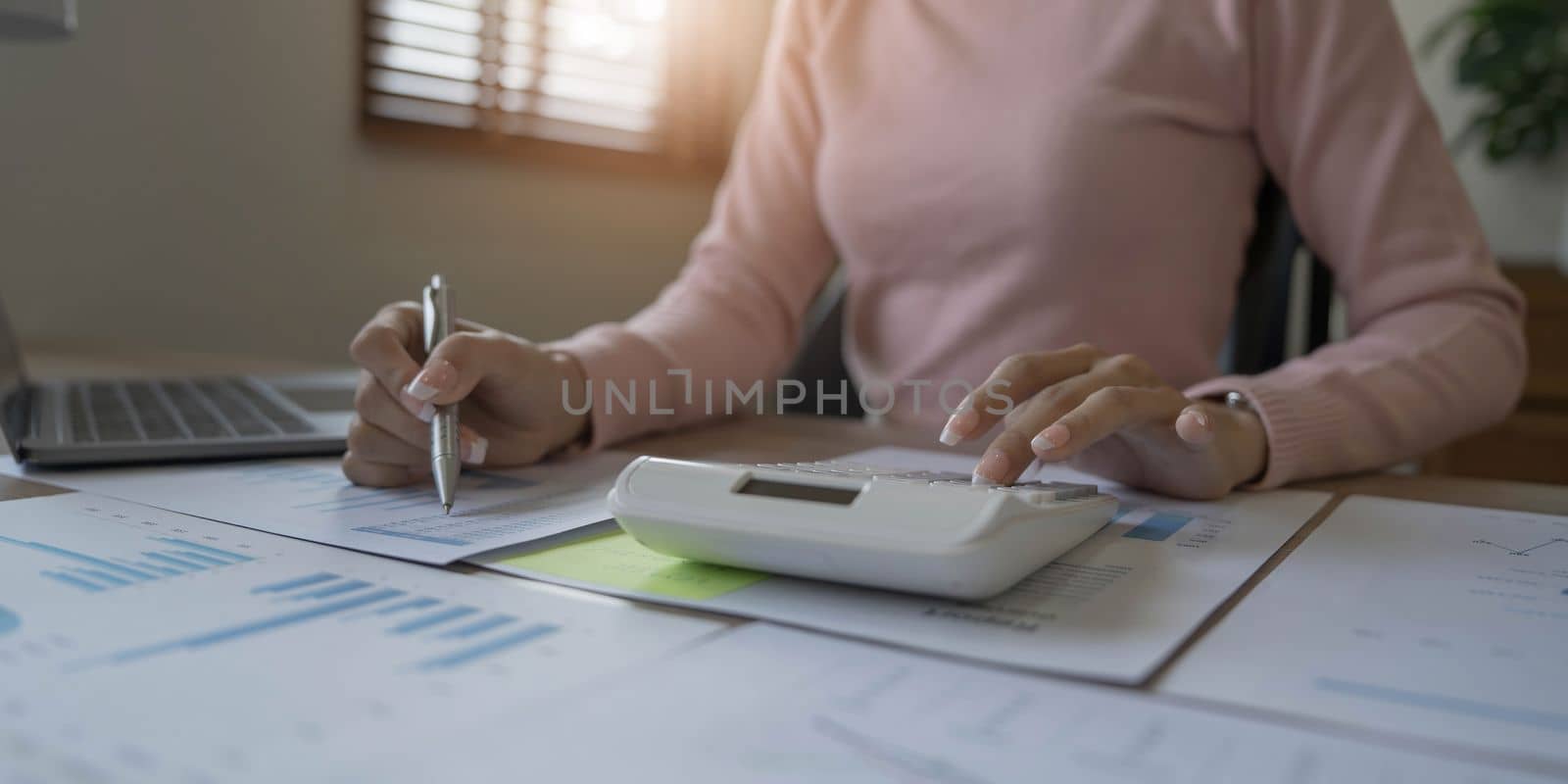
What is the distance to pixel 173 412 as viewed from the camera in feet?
2.65

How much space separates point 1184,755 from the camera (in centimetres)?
28

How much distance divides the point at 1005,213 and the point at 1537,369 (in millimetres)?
1794

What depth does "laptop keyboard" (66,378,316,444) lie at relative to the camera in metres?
0.71

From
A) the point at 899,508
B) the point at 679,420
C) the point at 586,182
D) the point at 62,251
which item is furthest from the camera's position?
the point at 586,182

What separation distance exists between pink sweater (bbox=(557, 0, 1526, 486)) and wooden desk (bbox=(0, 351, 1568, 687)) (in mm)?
26

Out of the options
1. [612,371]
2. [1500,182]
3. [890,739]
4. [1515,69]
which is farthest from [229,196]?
[1500,182]

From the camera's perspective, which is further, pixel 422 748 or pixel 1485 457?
pixel 1485 457

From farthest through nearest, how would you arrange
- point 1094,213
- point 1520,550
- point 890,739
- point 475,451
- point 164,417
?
point 1094,213 < point 164,417 < point 475,451 < point 1520,550 < point 890,739

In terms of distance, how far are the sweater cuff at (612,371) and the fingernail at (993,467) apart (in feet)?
1.10

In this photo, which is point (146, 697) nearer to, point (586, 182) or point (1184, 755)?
point (1184, 755)

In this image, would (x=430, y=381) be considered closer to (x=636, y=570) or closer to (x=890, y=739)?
(x=636, y=570)

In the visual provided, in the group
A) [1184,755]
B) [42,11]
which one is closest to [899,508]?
[1184,755]

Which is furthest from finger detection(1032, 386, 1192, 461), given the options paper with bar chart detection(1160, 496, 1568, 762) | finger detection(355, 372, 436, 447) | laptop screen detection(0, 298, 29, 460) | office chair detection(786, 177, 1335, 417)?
laptop screen detection(0, 298, 29, 460)

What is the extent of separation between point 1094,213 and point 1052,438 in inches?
18.9
